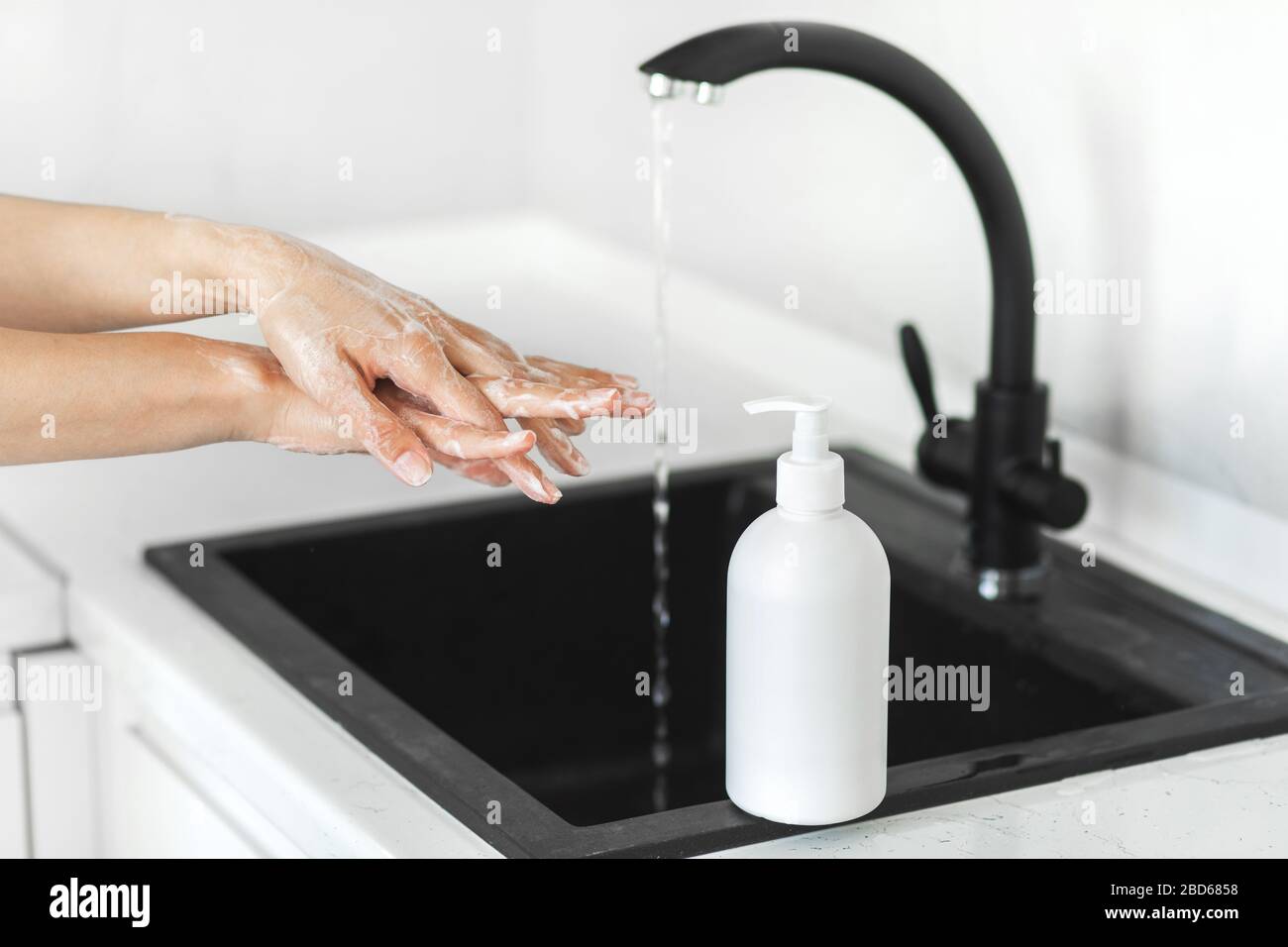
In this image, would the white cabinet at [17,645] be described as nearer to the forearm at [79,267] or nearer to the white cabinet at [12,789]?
the white cabinet at [12,789]

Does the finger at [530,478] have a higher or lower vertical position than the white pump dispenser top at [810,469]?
lower

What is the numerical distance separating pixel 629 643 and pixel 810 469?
556 millimetres

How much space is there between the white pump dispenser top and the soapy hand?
0.13m

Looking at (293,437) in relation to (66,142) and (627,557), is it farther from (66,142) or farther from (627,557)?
(66,142)

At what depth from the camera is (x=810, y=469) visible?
837 mm

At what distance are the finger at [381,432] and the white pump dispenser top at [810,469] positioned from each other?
18cm

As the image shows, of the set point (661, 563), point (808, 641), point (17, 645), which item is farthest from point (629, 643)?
point (808, 641)

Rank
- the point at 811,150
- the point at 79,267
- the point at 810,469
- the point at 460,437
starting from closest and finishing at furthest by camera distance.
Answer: the point at 810,469 → the point at 460,437 → the point at 79,267 → the point at 811,150

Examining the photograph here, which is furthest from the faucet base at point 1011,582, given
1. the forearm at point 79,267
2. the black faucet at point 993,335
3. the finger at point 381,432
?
the forearm at point 79,267

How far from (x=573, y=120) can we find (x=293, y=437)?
108 cm

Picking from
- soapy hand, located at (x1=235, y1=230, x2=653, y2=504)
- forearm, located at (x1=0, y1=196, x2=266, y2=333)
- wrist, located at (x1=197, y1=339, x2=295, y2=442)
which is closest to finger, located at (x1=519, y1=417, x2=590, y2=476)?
soapy hand, located at (x1=235, y1=230, x2=653, y2=504)

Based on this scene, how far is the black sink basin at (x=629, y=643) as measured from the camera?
40.9 inches

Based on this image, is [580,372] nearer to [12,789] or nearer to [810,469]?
[810,469]
